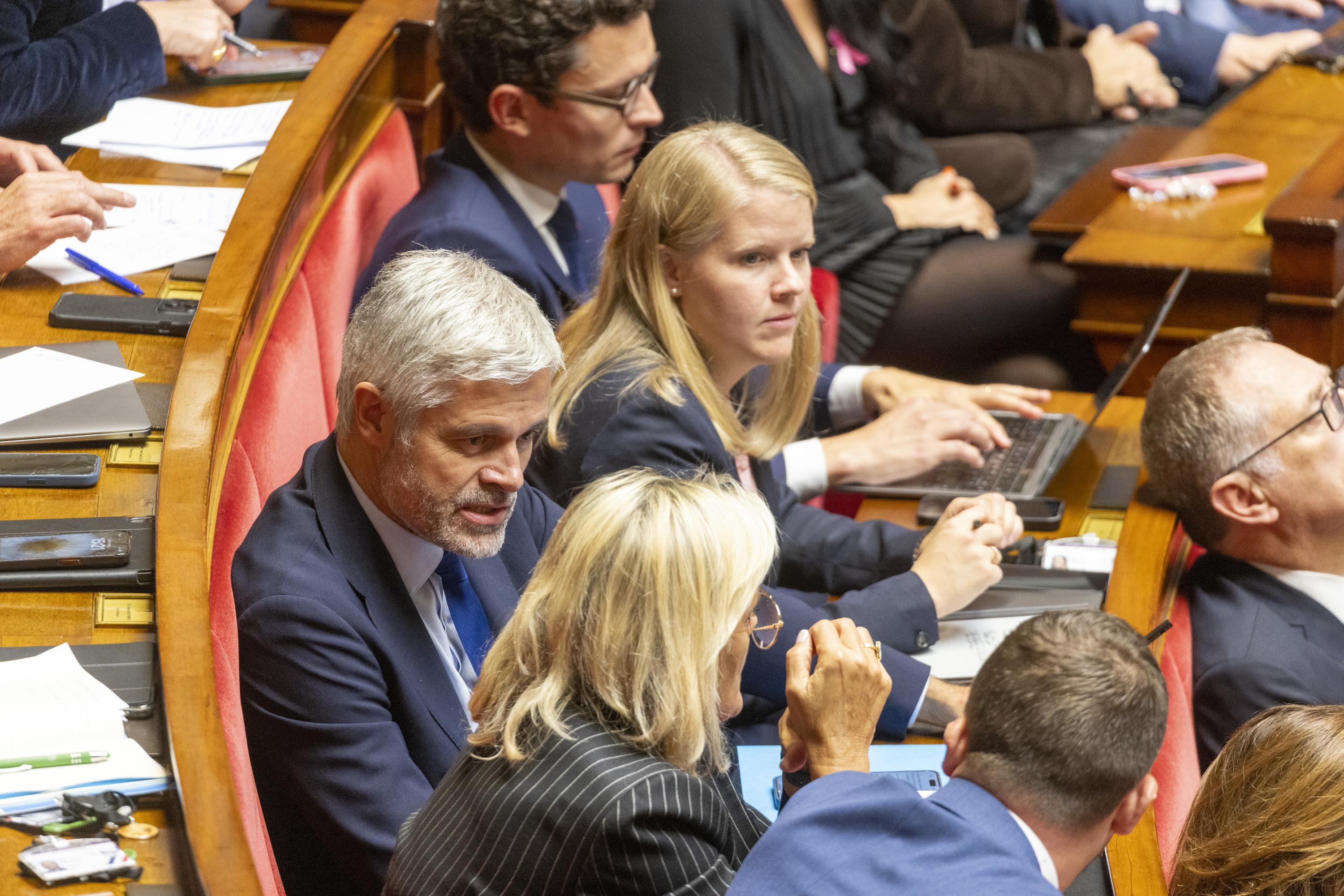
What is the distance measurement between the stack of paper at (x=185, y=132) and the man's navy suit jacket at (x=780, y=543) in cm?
75

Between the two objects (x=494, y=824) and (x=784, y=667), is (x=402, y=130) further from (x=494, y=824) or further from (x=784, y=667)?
(x=494, y=824)

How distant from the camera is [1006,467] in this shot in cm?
243

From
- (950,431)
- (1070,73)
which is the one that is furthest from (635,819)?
(1070,73)

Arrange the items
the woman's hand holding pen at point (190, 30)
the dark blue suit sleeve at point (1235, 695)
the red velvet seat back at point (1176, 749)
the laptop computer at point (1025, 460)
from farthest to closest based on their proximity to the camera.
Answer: the woman's hand holding pen at point (190, 30), the laptop computer at point (1025, 460), the dark blue suit sleeve at point (1235, 695), the red velvet seat back at point (1176, 749)

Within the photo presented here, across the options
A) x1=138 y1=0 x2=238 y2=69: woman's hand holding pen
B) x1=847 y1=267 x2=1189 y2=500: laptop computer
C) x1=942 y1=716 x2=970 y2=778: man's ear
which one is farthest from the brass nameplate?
x1=138 y1=0 x2=238 y2=69: woman's hand holding pen

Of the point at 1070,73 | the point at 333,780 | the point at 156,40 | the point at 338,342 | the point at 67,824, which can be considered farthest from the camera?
the point at 1070,73

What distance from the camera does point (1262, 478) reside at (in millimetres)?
1981

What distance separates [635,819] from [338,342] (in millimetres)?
1322

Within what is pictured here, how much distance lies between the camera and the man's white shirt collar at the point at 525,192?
2.46 m

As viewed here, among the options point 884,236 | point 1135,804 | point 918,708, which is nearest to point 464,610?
point 918,708

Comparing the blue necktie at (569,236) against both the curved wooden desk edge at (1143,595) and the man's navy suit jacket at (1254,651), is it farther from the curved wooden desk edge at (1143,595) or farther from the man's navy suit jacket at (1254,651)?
the man's navy suit jacket at (1254,651)

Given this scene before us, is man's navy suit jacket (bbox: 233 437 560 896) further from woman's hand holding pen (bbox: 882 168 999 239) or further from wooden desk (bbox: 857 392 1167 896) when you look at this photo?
woman's hand holding pen (bbox: 882 168 999 239)

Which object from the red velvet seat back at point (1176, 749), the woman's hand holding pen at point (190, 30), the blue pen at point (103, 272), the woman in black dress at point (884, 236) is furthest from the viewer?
the woman in black dress at point (884, 236)

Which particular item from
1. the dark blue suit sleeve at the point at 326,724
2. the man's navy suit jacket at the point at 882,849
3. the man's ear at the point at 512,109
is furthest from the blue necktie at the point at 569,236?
the man's navy suit jacket at the point at 882,849
